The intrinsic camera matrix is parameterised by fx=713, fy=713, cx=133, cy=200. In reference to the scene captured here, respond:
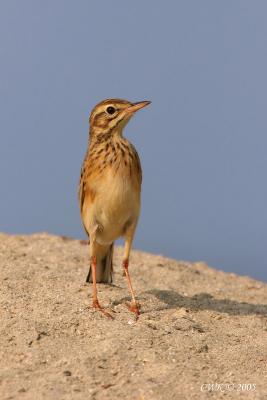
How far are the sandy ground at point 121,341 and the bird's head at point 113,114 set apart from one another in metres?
2.21

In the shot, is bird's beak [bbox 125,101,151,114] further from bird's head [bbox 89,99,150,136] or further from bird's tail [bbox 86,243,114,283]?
bird's tail [bbox 86,243,114,283]

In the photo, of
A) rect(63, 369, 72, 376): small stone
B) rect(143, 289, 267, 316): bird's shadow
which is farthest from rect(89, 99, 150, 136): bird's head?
rect(63, 369, 72, 376): small stone

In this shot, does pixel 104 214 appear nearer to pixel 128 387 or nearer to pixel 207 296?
pixel 128 387

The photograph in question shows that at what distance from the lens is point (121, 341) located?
775cm

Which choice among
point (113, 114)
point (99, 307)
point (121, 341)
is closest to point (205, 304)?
point (99, 307)

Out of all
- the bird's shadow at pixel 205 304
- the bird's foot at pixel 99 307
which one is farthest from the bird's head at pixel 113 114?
the bird's shadow at pixel 205 304

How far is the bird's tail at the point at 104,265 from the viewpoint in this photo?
981 centimetres

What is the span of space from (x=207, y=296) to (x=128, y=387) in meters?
4.56

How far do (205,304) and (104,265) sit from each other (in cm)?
165

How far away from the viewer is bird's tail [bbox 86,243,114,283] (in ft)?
32.2

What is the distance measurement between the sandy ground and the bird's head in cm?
221

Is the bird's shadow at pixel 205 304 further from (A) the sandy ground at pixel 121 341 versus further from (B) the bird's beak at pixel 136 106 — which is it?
(B) the bird's beak at pixel 136 106

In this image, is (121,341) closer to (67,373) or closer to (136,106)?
(67,373)

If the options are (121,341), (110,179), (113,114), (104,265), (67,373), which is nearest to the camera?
(67,373)
